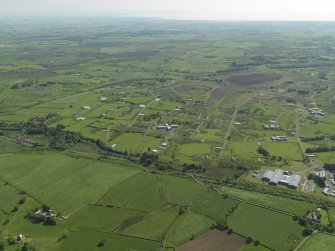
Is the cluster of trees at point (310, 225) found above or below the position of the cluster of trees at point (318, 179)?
below

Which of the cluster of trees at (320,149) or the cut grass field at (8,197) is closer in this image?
the cut grass field at (8,197)

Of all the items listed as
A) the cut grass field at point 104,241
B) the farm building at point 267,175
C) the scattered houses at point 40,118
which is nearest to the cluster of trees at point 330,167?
the farm building at point 267,175

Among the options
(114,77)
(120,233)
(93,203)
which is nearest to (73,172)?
(93,203)

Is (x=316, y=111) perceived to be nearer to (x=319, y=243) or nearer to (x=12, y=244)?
(x=319, y=243)

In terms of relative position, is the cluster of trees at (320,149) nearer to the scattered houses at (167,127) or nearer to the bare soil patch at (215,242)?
the scattered houses at (167,127)

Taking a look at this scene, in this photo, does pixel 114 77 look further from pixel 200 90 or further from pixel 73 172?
pixel 73 172

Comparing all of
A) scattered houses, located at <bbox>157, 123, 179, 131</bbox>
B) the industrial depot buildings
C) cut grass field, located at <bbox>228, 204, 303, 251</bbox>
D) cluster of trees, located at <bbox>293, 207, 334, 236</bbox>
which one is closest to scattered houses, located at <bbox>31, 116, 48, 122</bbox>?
scattered houses, located at <bbox>157, 123, 179, 131</bbox>
